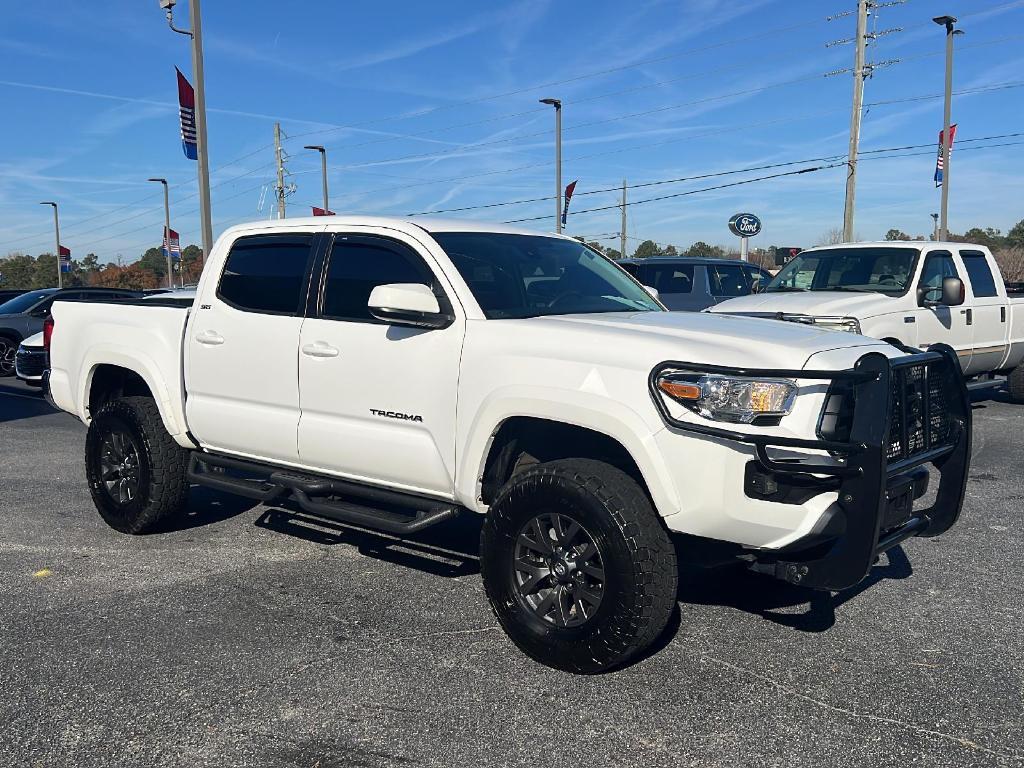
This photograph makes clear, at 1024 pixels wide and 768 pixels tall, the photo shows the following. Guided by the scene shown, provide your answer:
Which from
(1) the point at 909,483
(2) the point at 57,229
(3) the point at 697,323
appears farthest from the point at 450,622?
(2) the point at 57,229

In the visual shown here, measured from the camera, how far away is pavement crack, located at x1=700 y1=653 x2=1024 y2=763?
3.27m

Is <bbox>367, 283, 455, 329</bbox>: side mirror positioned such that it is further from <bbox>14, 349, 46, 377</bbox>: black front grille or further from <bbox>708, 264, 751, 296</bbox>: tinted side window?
<bbox>708, 264, 751, 296</bbox>: tinted side window

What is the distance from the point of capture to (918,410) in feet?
13.3

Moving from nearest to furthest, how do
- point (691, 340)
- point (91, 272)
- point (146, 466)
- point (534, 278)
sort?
point (691, 340)
point (534, 278)
point (146, 466)
point (91, 272)

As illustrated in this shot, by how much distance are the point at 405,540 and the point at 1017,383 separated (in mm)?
9169

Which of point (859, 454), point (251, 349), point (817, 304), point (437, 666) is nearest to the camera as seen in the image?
point (859, 454)

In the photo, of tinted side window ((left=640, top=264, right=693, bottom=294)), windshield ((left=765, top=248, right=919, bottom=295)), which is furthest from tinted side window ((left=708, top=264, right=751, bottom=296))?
windshield ((left=765, top=248, right=919, bottom=295))

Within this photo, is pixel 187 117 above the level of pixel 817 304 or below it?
above

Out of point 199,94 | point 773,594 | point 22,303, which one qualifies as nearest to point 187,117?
point 199,94

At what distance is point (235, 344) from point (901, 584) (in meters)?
3.79

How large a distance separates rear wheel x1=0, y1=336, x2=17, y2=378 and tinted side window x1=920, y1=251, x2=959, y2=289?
15.7m

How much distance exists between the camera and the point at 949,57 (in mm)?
28719

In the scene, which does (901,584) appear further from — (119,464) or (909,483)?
(119,464)

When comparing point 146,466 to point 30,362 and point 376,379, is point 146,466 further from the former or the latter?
point 30,362
